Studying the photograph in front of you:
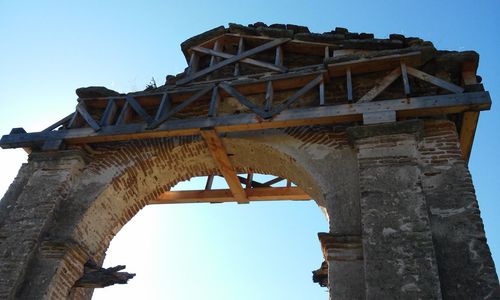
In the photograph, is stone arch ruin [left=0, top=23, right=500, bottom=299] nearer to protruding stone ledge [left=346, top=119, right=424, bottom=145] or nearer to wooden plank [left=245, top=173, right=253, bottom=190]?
protruding stone ledge [left=346, top=119, right=424, bottom=145]

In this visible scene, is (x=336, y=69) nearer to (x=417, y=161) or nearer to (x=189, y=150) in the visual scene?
(x=417, y=161)

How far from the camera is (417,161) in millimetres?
5180

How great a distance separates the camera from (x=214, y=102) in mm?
6688

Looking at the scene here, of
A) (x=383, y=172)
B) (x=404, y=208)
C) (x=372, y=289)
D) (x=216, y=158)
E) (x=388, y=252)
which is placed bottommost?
(x=372, y=289)

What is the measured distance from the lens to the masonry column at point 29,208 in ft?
18.3

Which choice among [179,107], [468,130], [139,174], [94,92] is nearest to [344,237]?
[468,130]

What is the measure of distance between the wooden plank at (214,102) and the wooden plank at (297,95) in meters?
0.91

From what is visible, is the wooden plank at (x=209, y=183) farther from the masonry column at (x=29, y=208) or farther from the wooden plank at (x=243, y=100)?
the masonry column at (x=29, y=208)

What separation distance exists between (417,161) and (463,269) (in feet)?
4.26

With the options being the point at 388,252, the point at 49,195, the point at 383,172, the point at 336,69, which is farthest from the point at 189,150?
the point at 388,252

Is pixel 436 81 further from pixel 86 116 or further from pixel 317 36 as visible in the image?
pixel 86 116

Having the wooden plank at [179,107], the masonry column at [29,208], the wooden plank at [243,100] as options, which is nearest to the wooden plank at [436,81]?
the wooden plank at [243,100]

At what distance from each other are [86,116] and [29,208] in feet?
5.62

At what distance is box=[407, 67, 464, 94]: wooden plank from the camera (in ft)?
18.5
